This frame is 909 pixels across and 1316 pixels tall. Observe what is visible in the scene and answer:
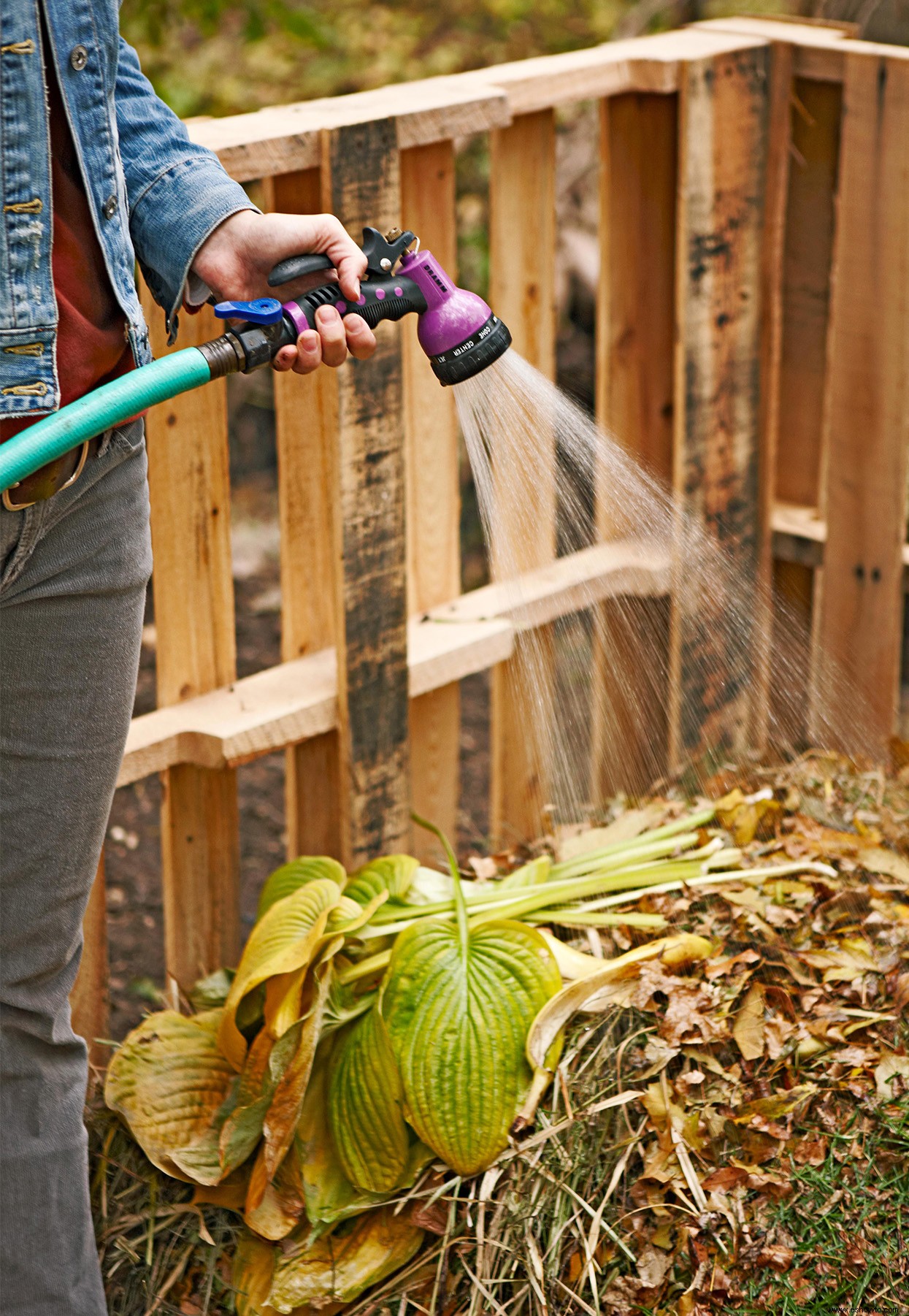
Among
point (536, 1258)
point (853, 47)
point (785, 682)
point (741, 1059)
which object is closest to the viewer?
point (536, 1258)

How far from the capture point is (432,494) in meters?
2.64

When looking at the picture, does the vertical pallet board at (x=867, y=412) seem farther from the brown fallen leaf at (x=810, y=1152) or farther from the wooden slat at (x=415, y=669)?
the brown fallen leaf at (x=810, y=1152)

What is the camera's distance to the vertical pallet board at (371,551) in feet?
7.30

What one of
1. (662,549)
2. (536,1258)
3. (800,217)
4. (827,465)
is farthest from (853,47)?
(536,1258)

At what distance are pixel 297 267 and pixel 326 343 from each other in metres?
0.09

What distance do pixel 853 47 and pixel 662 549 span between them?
1.04 m

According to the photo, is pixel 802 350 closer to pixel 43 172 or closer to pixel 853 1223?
pixel 853 1223

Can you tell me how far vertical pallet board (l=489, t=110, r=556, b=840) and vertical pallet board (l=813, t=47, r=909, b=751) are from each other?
2.08 feet

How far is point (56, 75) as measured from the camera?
54.0 inches

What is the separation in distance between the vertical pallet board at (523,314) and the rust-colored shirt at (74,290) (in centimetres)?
105

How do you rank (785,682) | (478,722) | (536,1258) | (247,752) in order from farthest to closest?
1. (478,722)
2. (785,682)
3. (247,752)
4. (536,1258)

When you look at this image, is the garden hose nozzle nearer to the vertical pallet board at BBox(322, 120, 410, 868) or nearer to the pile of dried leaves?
the vertical pallet board at BBox(322, 120, 410, 868)

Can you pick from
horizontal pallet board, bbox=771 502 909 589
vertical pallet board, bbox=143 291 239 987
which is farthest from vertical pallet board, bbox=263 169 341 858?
horizontal pallet board, bbox=771 502 909 589

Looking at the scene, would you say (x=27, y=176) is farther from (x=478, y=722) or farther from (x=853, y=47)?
(x=478, y=722)
